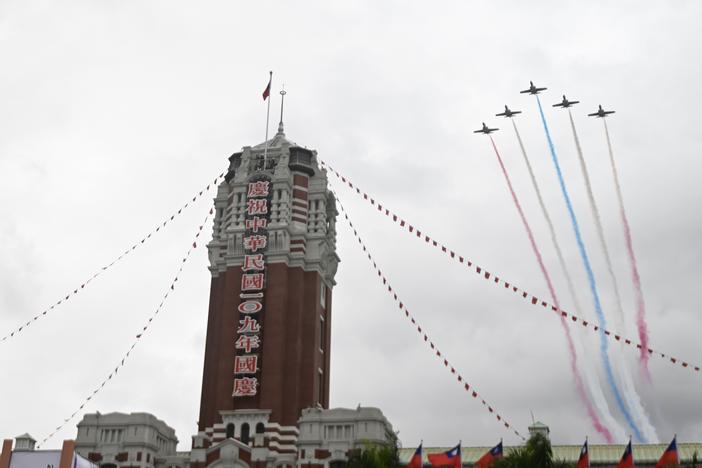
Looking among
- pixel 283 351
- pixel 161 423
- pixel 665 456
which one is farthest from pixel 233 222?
pixel 665 456

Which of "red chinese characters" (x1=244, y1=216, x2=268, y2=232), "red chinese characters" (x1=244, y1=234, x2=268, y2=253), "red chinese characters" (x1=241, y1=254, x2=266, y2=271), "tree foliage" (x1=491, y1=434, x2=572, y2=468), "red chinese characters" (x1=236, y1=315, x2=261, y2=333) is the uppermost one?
"red chinese characters" (x1=244, y1=216, x2=268, y2=232)

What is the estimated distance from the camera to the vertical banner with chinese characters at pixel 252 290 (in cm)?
8856

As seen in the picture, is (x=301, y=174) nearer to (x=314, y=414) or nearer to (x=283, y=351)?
(x=283, y=351)

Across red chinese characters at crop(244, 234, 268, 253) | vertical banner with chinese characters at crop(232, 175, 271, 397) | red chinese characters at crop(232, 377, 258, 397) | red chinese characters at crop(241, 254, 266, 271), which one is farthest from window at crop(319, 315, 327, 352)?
red chinese characters at crop(232, 377, 258, 397)

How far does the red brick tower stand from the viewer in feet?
287

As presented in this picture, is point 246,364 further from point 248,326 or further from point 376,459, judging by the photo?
point 376,459

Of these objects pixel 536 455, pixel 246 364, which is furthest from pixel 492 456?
pixel 246 364

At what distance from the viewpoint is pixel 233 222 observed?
96750 mm

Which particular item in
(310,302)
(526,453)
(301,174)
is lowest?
(526,453)

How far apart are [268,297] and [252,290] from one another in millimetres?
1955

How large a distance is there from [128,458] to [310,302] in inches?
944

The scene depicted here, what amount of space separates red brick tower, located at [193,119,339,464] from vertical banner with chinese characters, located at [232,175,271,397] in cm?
10

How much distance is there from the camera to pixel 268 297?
91812 mm

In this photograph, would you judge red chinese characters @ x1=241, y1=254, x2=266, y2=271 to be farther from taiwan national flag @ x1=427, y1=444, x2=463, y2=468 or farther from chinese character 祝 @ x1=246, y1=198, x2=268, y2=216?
taiwan national flag @ x1=427, y1=444, x2=463, y2=468
